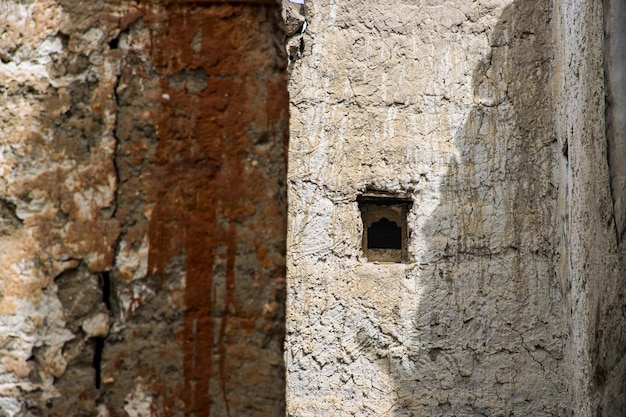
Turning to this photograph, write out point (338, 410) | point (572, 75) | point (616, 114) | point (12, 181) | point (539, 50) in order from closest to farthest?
point (12, 181) < point (616, 114) < point (572, 75) < point (338, 410) < point (539, 50)

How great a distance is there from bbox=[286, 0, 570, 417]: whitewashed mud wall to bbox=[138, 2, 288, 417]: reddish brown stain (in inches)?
141

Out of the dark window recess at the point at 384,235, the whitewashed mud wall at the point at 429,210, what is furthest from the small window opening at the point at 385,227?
the whitewashed mud wall at the point at 429,210

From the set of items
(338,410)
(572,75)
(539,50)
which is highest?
(539,50)

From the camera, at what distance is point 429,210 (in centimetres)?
520

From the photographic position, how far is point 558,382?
5.08 metres

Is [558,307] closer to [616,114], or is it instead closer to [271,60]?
[616,114]

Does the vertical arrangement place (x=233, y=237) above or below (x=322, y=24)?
below

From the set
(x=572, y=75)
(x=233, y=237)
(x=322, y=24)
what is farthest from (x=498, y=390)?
(x=233, y=237)

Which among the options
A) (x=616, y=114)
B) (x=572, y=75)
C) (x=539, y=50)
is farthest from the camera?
(x=539, y=50)

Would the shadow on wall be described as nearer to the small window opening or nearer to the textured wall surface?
the small window opening

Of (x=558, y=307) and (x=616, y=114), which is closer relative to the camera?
(x=616, y=114)

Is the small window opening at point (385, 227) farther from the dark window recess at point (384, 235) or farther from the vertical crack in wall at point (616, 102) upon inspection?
the vertical crack in wall at point (616, 102)

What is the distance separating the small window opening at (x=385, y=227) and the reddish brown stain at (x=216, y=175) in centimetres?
376

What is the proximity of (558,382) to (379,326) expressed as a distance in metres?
1.32
